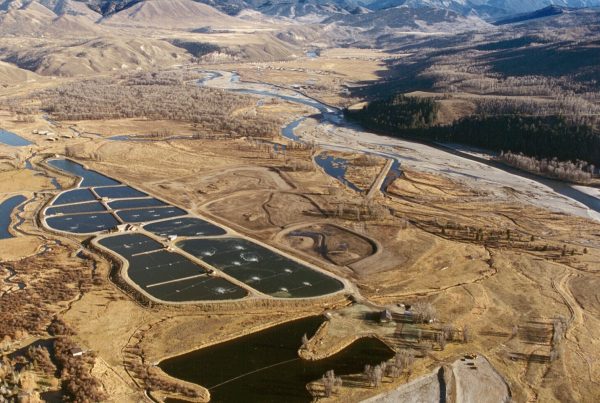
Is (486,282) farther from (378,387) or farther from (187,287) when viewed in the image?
(187,287)

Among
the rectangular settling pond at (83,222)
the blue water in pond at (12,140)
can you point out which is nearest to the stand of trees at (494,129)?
the rectangular settling pond at (83,222)

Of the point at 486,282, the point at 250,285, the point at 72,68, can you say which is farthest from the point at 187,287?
the point at 72,68

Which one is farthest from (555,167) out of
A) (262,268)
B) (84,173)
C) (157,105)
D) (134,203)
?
(157,105)

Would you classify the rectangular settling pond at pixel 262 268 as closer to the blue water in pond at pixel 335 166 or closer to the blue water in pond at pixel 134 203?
the blue water in pond at pixel 134 203

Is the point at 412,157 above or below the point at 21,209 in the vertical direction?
above

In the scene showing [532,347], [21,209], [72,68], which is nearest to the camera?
[532,347]

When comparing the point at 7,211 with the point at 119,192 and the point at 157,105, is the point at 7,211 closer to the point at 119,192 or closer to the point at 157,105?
the point at 119,192

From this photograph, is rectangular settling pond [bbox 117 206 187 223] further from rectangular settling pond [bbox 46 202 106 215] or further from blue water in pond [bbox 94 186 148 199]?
A: blue water in pond [bbox 94 186 148 199]
